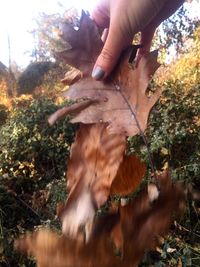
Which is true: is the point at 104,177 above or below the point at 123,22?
below

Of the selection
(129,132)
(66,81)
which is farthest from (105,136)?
(66,81)

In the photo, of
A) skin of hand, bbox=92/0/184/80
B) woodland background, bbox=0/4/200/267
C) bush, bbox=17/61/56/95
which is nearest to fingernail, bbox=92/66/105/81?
skin of hand, bbox=92/0/184/80

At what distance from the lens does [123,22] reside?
515 millimetres

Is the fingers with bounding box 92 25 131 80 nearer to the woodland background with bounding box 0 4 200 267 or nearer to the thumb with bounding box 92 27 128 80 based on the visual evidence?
the thumb with bounding box 92 27 128 80

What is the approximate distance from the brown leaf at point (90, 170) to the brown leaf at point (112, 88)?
0.04ft

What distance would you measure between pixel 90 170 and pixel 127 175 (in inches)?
1.3

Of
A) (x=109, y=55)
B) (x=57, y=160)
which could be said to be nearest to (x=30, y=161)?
(x=57, y=160)

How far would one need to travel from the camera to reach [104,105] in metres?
0.42

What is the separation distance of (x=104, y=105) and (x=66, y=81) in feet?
0.29

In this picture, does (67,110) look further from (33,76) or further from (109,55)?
(33,76)

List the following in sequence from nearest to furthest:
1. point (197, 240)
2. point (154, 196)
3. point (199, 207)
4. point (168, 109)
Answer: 1. point (154, 196)
2. point (197, 240)
3. point (199, 207)
4. point (168, 109)

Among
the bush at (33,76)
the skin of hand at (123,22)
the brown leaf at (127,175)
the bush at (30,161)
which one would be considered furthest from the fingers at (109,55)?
the bush at (33,76)

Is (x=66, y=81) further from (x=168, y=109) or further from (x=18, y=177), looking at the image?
(x=18, y=177)

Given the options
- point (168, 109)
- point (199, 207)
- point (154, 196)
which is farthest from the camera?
point (168, 109)
